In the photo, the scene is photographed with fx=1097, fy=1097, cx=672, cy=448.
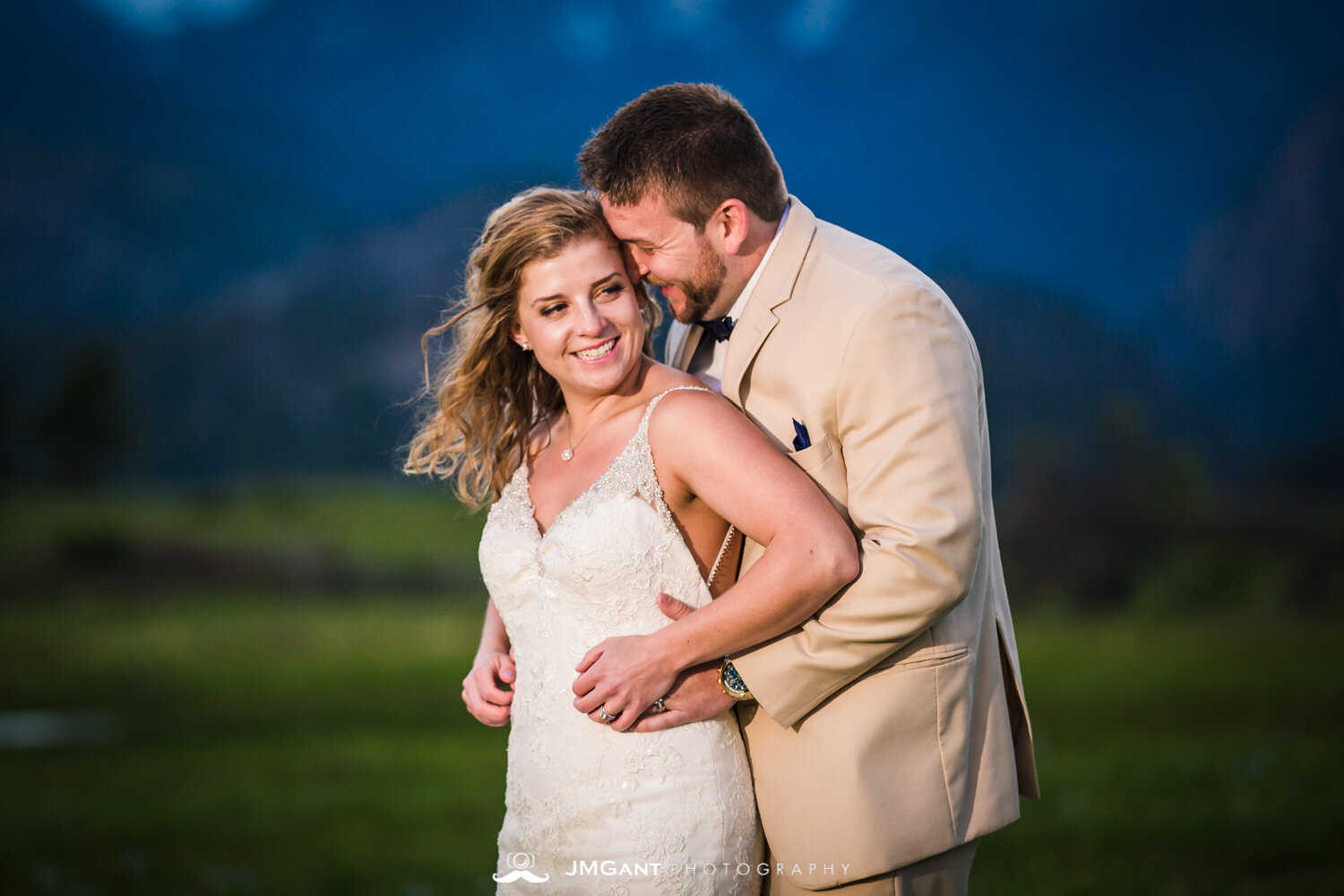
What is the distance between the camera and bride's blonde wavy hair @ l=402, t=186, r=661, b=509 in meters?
2.65

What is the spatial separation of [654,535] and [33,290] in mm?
18098

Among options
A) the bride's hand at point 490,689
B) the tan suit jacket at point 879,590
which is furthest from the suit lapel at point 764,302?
the bride's hand at point 490,689

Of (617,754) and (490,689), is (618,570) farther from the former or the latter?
(490,689)

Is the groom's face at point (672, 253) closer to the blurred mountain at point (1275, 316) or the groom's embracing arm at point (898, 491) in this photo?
the groom's embracing arm at point (898, 491)

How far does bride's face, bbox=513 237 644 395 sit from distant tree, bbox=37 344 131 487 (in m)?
16.6

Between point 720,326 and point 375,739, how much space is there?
8.08 metres

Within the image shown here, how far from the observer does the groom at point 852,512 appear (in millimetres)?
2199

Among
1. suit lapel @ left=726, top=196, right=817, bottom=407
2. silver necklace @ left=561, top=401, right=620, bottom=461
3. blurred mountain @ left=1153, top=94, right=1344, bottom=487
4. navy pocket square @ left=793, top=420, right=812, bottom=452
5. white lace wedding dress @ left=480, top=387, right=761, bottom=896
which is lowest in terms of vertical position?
white lace wedding dress @ left=480, top=387, right=761, bottom=896

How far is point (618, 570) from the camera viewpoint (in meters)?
2.45

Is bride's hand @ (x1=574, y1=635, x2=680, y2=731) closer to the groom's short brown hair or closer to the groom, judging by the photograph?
the groom

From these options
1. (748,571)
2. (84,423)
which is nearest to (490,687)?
(748,571)

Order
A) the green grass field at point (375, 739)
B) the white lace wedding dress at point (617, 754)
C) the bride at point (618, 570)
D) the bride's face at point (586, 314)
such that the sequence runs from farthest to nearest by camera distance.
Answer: the green grass field at point (375, 739) → the bride's face at point (586, 314) → the white lace wedding dress at point (617, 754) → the bride at point (618, 570)

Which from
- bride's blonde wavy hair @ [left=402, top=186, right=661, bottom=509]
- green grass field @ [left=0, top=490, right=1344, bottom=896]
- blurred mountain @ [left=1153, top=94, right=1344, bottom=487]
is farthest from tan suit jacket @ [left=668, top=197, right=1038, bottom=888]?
blurred mountain @ [left=1153, top=94, right=1344, bottom=487]

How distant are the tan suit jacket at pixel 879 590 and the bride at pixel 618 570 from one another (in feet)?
0.27
